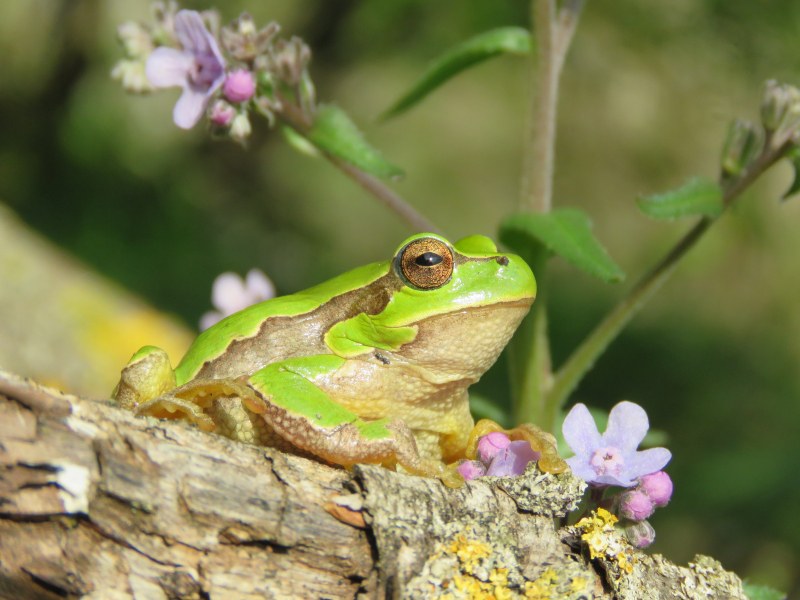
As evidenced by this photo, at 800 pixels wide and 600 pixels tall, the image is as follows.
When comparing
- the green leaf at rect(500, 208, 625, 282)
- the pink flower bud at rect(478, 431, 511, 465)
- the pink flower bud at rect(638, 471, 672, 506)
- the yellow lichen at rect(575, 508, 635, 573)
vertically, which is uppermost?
the green leaf at rect(500, 208, 625, 282)

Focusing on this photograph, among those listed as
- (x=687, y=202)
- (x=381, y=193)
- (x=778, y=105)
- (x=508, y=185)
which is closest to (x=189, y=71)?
(x=381, y=193)

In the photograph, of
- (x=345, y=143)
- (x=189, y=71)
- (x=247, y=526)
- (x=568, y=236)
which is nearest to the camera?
(x=247, y=526)

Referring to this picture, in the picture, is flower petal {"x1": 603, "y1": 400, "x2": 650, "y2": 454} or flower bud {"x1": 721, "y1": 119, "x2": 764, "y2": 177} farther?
flower bud {"x1": 721, "y1": 119, "x2": 764, "y2": 177}

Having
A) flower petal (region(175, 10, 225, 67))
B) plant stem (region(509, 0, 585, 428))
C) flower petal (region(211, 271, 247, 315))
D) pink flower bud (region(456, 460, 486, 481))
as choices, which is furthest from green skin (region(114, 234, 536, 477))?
flower petal (region(211, 271, 247, 315))

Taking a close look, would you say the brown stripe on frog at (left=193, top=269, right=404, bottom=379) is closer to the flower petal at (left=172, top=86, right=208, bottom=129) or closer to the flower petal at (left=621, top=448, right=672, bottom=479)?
the flower petal at (left=172, top=86, right=208, bottom=129)

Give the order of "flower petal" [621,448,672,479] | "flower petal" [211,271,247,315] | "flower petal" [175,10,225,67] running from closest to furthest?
"flower petal" [621,448,672,479] → "flower petal" [175,10,225,67] → "flower petal" [211,271,247,315]

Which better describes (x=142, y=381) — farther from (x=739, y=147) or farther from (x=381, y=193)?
(x=739, y=147)

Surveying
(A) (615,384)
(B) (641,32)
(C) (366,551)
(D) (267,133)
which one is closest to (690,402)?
(A) (615,384)
